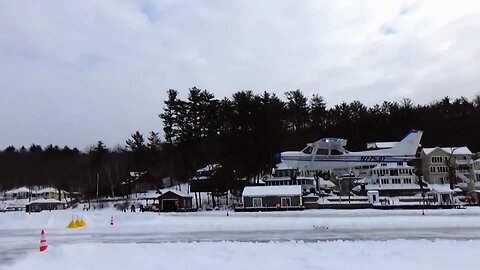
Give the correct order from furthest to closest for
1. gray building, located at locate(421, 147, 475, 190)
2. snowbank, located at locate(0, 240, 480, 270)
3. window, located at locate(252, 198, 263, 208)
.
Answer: gray building, located at locate(421, 147, 475, 190)
window, located at locate(252, 198, 263, 208)
snowbank, located at locate(0, 240, 480, 270)

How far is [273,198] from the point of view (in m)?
57.4

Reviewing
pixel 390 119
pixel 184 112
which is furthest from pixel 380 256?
pixel 390 119

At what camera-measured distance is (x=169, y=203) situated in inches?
2426

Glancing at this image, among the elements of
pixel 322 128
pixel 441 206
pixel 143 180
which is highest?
pixel 322 128

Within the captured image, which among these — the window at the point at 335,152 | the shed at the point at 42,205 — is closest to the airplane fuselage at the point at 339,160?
the window at the point at 335,152

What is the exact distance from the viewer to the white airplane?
3916 centimetres

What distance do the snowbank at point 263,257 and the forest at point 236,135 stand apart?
1947 inches

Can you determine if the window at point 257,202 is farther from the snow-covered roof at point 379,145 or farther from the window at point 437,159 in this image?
the window at point 437,159

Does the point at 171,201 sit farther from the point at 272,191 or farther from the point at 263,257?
the point at 263,257

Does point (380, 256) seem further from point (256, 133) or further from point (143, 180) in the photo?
point (143, 180)

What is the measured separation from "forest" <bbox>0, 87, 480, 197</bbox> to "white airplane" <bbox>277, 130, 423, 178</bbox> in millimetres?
25099

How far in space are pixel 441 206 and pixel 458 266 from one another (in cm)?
4155

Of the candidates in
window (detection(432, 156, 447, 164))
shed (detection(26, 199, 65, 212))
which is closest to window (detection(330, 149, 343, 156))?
shed (detection(26, 199, 65, 212))

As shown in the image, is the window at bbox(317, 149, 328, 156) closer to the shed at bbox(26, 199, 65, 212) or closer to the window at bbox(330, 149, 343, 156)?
the window at bbox(330, 149, 343, 156)
